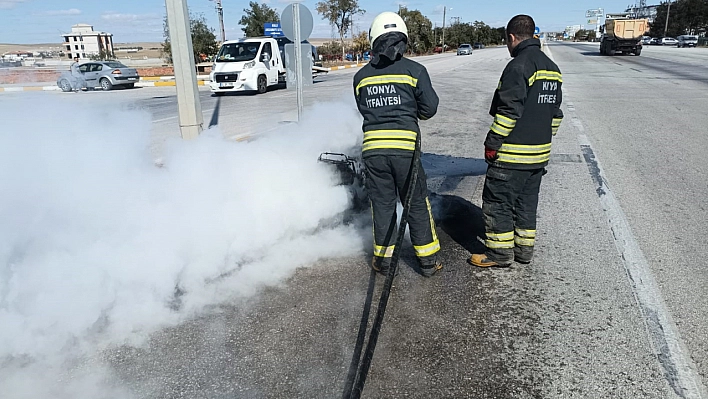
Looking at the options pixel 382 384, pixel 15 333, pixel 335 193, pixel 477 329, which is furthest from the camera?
pixel 335 193

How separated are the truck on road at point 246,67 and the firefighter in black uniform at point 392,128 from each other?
50.0 ft

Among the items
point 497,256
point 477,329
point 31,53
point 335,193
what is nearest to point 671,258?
point 497,256

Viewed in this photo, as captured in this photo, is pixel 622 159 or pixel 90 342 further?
pixel 622 159

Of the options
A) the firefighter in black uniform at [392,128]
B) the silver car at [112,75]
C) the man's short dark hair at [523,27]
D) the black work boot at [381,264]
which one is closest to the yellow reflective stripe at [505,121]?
the firefighter in black uniform at [392,128]

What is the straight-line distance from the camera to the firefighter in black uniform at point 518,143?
362 cm

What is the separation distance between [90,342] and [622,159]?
714cm

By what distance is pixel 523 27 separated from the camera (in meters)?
3.71

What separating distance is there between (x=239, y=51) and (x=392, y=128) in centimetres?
1689

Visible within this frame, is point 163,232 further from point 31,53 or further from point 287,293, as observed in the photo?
point 31,53

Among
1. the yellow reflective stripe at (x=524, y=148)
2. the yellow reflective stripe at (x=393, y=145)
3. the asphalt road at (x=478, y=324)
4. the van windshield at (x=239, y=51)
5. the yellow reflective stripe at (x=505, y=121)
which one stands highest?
the van windshield at (x=239, y=51)

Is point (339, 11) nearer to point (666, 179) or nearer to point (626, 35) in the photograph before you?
point (626, 35)

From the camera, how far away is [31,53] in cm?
338

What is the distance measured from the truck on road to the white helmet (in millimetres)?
15206

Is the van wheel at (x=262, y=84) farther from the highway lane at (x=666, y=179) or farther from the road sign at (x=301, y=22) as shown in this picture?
the road sign at (x=301, y=22)
